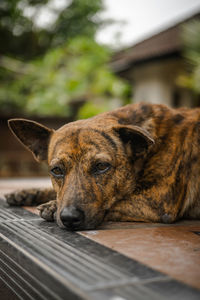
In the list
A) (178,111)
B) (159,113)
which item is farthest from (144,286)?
(178,111)

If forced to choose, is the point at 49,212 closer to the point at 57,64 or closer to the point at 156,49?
the point at 57,64

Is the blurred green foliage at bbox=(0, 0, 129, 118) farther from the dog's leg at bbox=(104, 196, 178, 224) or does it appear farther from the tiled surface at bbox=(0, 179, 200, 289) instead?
the tiled surface at bbox=(0, 179, 200, 289)

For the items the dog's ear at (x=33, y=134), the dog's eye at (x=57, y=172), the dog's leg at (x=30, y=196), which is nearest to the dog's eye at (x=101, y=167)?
the dog's eye at (x=57, y=172)

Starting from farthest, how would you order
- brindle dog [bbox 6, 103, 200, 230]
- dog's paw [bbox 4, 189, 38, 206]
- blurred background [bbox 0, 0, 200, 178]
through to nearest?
blurred background [bbox 0, 0, 200, 178], dog's paw [bbox 4, 189, 38, 206], brindle dog [bbox 6, 103, 200, 230]

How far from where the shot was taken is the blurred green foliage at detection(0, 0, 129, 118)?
948cm

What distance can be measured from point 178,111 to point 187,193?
78 cm

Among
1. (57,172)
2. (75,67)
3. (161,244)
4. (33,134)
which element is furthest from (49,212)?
(75,67)

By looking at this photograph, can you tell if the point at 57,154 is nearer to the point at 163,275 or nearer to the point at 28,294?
the point at 28,294

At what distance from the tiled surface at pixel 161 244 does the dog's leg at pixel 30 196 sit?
34.8 inches

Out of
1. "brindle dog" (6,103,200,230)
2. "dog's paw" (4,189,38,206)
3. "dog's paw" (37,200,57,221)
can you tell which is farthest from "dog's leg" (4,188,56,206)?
"dog's paw" (37,200,57,221)

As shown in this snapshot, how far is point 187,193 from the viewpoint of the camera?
2824 millimetres

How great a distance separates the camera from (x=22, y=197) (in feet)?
10.7

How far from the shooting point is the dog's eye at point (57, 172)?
2592 millimetres

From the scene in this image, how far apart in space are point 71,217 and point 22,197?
45.3 inches
